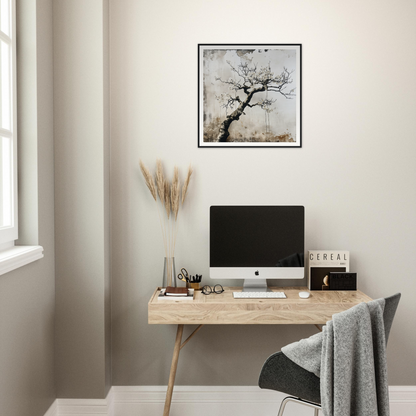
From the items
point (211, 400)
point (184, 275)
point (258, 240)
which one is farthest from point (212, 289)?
point (211, 400)

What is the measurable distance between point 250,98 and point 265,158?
1.24ft

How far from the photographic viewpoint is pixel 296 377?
5.15ft

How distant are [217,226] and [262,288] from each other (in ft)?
1.47

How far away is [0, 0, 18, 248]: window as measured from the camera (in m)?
1.77

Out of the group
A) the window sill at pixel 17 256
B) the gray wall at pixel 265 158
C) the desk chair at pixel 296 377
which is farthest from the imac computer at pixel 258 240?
the window sill at pixel 17 256

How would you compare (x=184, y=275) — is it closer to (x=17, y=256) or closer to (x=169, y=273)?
(x=169, y=273)

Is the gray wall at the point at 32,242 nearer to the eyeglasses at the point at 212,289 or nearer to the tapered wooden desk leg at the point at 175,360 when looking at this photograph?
the tapered wooden desk leg at the point at 175,360

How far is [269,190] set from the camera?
7.58 ft

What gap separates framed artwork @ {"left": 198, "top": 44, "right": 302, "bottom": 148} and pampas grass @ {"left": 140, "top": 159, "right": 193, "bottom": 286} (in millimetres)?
294

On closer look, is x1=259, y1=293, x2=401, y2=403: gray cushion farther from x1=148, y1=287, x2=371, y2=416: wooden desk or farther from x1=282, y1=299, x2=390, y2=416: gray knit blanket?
x1=148, y1=287, x2=371, y2=416: wooden desk

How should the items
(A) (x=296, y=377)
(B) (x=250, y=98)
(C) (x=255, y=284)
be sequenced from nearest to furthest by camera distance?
(A) (x=296, y=377) → (C) (x=255, y=284) → (B) (x=250, y=98)

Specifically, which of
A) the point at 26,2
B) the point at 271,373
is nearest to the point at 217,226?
the point at 271,373

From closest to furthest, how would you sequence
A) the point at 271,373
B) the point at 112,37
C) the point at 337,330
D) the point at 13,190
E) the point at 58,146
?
the point at 337,330
the point at 271,373
the point at 13,190
the point at 58,146
the point at 112,37

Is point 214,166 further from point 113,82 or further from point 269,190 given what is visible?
point 113,82
